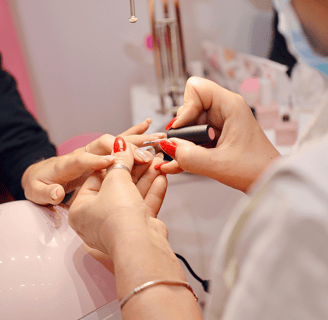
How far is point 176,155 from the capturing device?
551 millimetres

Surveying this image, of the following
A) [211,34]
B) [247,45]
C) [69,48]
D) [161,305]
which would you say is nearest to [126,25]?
[69,48]

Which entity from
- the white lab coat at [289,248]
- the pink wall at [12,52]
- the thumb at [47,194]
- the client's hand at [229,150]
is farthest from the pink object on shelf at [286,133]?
the pink wall at [12,52]

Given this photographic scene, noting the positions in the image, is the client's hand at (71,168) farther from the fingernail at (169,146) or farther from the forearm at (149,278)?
the forearm at (149,278)

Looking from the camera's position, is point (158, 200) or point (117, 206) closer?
point (117, 206)

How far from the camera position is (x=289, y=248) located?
189mm

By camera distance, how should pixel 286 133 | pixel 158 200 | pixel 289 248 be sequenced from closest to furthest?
pixel 289 248 < pixel 158 200 < pixel 286 133

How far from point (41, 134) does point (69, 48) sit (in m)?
0.78

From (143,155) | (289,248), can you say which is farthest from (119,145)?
(289,248)

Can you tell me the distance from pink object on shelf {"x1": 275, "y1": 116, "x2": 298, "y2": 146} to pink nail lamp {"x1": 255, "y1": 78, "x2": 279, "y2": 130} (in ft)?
0.29

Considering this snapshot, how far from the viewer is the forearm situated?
1.05 feet

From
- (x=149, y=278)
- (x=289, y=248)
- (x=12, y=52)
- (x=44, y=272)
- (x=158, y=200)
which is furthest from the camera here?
(x=12, y=52)

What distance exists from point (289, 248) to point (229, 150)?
0.38 meters

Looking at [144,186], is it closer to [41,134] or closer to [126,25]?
[41,134]

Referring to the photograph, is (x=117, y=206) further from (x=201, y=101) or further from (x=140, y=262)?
(x=201, y=101)
